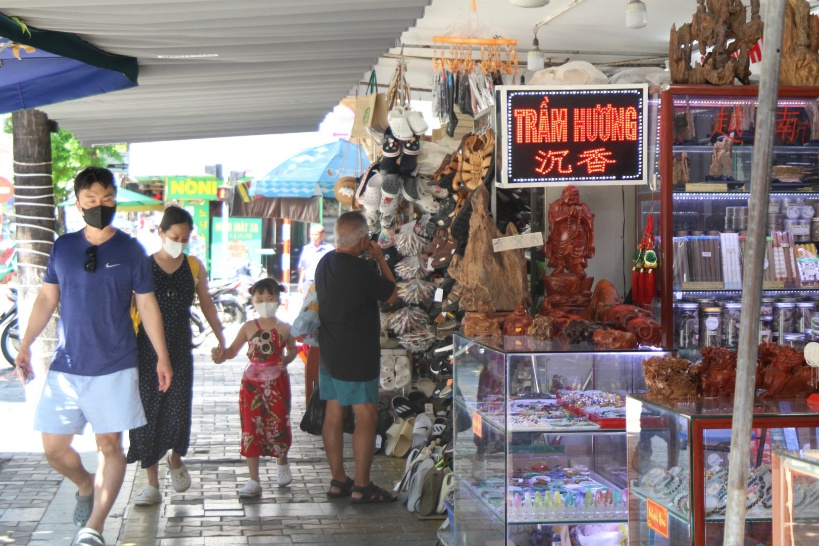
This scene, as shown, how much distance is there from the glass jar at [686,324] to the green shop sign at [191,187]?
2093 centimetres

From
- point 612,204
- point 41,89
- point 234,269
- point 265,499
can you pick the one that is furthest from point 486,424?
point 234,269

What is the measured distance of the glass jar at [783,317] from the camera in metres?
6.20

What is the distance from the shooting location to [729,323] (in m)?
6.08

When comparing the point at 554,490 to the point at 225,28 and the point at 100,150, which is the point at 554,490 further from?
the point at 100,150

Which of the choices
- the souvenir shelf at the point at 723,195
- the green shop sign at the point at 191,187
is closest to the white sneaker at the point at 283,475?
the souvenir shelf at the point at 723,195

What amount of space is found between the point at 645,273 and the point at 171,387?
3.12 metres

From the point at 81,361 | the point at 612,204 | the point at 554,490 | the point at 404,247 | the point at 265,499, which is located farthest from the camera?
the point at 404,247

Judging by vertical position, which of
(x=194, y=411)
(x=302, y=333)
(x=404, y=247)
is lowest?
(x=194, y=411)

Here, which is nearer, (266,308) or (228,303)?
(266,308)

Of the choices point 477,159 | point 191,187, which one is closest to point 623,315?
point 477,159

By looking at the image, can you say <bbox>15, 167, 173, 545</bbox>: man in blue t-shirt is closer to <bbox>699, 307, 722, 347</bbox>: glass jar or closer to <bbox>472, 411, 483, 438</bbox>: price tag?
<bbox>472, 411, 483, 438</bbox>: price tag

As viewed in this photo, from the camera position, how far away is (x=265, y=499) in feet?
22.2

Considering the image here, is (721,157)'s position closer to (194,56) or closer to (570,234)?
(570,234)

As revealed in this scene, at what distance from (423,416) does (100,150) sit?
19679mm
